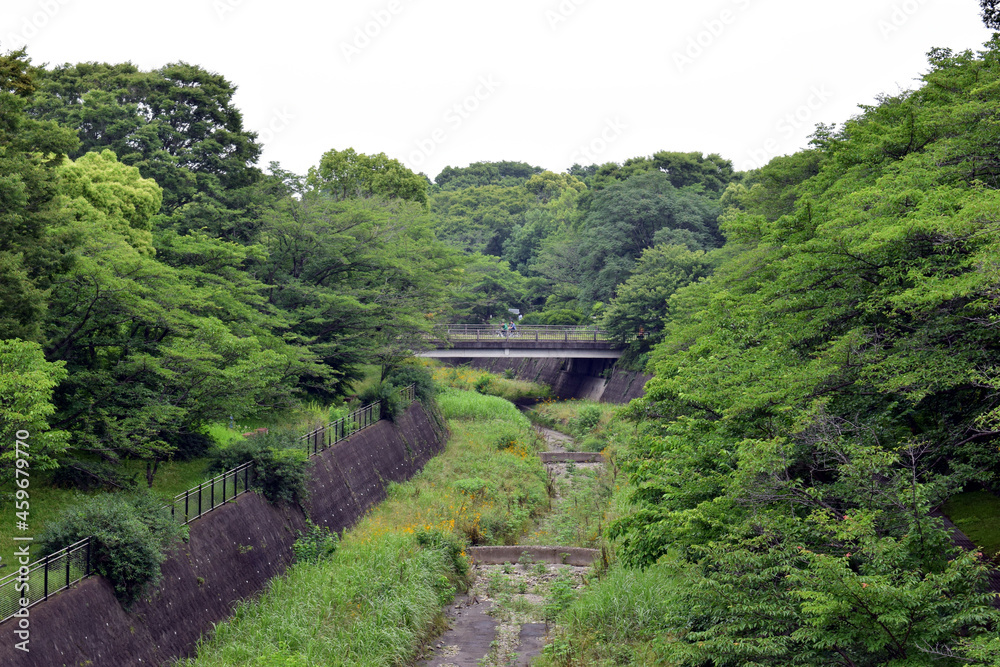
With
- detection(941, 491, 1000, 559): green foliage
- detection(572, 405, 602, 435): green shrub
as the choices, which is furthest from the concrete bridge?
detection(941, 491, 1000, 559): green foliage

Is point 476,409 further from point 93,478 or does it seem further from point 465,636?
point 93,478

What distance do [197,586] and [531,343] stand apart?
41.2m

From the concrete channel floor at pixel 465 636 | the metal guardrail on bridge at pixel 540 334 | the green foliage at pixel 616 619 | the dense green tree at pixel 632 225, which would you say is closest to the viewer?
the green foliage at pixel 616 619

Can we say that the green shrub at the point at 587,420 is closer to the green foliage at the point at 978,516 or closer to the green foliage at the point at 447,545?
the green foliage at the point at 447,545

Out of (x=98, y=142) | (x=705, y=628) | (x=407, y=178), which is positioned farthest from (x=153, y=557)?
(x=407, y=178)

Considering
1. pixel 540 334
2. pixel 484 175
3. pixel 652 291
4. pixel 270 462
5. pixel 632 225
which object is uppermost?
pixel 484 175

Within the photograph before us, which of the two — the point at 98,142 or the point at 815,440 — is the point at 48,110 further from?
the point at 815,440

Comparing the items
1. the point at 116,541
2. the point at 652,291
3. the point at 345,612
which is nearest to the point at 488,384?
the point at 652,291

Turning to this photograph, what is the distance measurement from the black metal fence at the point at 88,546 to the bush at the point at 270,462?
35 centimetres

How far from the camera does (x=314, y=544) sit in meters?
22.8

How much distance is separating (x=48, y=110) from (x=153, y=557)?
25.8 meters

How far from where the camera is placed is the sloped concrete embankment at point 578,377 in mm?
56625

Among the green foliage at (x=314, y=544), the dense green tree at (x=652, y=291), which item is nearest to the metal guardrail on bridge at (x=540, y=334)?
the dense green tree at (x=652, y=291)

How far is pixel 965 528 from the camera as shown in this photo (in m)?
14.4
